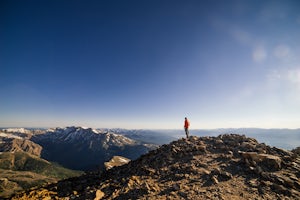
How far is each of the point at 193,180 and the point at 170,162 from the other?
12.5ft

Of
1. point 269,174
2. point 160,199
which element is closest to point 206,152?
point 269,174

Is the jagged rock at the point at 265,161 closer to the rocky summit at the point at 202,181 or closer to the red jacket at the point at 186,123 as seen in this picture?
the rocky summit at the point at 202,181

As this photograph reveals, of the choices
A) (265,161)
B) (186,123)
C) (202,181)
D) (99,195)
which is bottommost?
(99,195)

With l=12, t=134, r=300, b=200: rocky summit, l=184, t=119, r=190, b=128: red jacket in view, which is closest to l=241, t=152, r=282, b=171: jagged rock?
l=12, t=134, r=300, b=200: rocky summit

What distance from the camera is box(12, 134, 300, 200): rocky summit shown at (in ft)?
32.6

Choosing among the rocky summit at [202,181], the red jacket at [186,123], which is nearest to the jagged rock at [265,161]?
the rocky summit at [202,181]

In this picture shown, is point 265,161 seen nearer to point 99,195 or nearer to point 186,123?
point 186,123

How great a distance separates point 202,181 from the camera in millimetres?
11375

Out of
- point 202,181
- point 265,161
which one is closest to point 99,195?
point 202,181

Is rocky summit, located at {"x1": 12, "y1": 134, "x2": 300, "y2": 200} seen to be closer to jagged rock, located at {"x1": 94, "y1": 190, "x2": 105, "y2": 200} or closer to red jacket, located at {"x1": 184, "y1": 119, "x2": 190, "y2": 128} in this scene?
jagged rock, located at {"x1": 94, "y1": 190, "x2": 105, "y2": 200}

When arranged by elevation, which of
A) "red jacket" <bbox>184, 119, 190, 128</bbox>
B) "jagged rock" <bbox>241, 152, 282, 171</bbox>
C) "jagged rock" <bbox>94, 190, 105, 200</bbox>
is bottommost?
"jagged rock" <bbox>94, 190, 105, 200</bbox>

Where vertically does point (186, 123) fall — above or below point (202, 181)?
above

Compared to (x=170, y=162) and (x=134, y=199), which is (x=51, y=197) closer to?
(x=134, y=199)

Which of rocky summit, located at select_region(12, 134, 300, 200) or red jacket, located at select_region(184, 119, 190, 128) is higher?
red jacket, located at select_region(184, 119, 190, 128)
